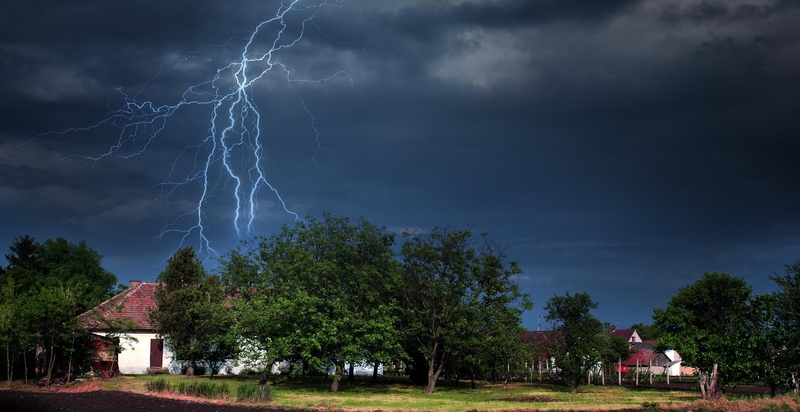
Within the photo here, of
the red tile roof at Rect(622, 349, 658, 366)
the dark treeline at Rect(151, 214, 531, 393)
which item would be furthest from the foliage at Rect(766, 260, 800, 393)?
the red tile roof at Rect(622, 349, 658, 366)

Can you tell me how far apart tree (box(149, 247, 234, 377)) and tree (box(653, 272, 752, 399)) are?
988 inches

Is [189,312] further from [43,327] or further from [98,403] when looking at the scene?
[98,403]

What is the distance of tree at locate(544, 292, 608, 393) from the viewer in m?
41.4

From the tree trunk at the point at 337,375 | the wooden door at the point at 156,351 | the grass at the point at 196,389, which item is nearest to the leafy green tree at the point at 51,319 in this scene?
the grass at the point at 196,389

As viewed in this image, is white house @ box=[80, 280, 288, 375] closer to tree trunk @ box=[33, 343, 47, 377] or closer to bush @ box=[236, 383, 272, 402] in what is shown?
tree trunk @ box=[33, 343, 47, 377]

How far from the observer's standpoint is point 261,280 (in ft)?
112

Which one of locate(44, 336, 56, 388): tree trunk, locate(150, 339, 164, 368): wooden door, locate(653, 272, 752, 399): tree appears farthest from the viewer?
locate(150, 339, 164, 368): wooden door

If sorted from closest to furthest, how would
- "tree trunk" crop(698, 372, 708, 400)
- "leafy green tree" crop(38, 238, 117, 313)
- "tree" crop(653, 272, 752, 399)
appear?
"tree" crop(653, 272, 752, 399) < "tree trunk" crop(698, 372, 708, 400) < "leafy green tree" crop(38, 238, 117, 313)

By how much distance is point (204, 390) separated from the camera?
2531cm

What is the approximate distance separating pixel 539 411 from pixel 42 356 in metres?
23.6

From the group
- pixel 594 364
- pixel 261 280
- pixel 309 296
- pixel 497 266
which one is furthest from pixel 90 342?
pixel 594 364

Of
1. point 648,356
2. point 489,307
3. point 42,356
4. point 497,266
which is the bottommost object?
point 648,356

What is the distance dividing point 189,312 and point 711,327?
2975 centimetres

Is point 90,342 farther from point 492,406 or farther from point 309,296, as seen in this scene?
point 492,406
